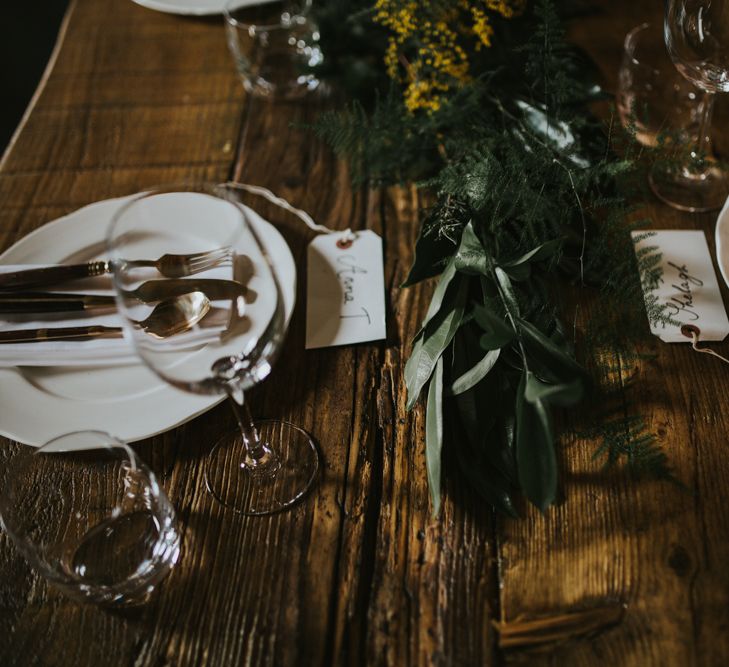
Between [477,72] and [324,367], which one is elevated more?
[477,72]

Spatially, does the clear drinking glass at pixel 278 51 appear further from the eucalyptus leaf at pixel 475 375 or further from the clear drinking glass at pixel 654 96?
the eucalyptus leaf at pixel 475 375

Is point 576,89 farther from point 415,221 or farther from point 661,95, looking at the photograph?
point 415,221

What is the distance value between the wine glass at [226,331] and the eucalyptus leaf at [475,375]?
0.58 ft

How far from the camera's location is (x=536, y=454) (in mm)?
683

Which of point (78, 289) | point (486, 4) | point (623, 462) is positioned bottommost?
point (623, 462)

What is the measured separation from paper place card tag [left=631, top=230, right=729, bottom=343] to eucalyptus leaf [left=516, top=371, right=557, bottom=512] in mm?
248

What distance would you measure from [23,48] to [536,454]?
2.56 metres

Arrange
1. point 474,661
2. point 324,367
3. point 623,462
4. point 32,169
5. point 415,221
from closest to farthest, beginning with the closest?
point 474,661 < point 623,462 < point 324,367 < point 415,221 < point 32,169

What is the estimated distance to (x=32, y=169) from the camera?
46.1 inches

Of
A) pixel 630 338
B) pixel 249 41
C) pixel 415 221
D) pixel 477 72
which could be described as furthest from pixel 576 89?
pixel 249 41

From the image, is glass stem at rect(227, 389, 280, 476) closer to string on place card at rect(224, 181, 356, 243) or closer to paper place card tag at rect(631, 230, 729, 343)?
string on place card at rect(224, 181, 356, 243)

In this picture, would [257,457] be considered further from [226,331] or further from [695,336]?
[695,336]

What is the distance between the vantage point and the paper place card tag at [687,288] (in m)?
0.86

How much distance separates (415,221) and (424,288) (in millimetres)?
138
